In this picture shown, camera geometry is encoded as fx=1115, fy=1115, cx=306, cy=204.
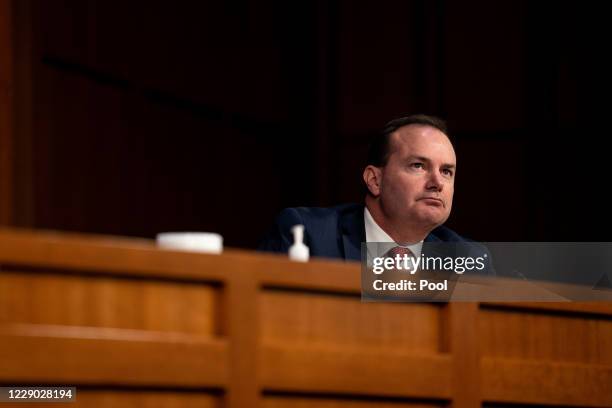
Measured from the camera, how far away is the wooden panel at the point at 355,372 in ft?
6.63

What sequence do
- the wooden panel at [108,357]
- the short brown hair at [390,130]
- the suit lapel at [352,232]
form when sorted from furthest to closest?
the short brown hair at [390,130] → the suit lapel at [352,232] → the wooden panel at [108,357]

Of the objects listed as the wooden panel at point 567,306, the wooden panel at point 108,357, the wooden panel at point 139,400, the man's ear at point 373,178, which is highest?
the man's ear at point 373,178

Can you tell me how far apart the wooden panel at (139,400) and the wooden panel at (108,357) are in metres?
0.02

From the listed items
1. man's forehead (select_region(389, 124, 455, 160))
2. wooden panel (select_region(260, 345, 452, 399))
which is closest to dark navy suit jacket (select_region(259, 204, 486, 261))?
man's forehead (select_region(389, 124, 455, 160))

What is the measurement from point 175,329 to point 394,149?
1357 mm

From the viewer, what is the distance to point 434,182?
303cm

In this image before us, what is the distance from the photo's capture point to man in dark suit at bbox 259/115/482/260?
9.67ft

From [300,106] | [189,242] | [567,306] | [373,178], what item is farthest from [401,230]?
[300,106]

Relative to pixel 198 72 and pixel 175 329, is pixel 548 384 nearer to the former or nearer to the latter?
pixel 175 329

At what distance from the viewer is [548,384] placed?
2422 millimetres

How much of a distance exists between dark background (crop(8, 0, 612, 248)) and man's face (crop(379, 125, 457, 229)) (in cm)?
125

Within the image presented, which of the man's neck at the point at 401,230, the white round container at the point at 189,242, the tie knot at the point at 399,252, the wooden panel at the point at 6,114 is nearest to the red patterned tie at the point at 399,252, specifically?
the tie knot at the point at 399,252

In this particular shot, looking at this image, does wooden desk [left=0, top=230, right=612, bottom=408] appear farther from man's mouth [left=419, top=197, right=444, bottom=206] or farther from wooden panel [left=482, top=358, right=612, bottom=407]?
man's mouth [left=419, top=197, right=444, bottom=206]

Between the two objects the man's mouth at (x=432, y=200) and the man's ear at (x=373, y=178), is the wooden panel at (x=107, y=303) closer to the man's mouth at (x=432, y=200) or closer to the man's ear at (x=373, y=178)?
the man's mouth at (x=432, y=200)
